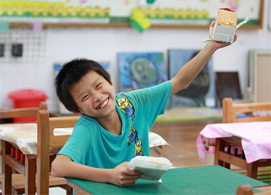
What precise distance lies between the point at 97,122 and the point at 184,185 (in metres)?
0.40

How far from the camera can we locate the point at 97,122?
148 cm

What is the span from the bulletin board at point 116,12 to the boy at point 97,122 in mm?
3146

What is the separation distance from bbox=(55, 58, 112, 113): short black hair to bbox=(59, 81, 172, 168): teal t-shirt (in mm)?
79

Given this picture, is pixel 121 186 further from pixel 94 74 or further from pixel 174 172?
pixel 94 74

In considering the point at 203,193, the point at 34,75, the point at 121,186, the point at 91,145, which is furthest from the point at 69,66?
the point at 34,75

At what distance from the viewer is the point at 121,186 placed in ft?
3.97

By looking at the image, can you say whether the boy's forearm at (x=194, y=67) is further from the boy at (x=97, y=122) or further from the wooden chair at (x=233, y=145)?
the wooden chair at (x=233, y=145)

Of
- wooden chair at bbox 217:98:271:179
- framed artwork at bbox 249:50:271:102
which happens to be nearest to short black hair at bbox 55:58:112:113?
wooden chair at bbox 217:98:271:179

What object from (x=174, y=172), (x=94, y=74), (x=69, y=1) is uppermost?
(x=69, y=1)

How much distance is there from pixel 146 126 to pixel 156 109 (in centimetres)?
9

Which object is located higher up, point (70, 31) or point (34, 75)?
point (70, 31)

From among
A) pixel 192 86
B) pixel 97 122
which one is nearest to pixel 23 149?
pixel 97 122

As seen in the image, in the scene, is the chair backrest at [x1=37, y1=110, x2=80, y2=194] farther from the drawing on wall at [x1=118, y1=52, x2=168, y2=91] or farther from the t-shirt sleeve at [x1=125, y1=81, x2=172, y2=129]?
the drawing on wall at [x1=118, y1=52, x2=168, y2=91]

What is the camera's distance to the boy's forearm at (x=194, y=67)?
155 centimetres
